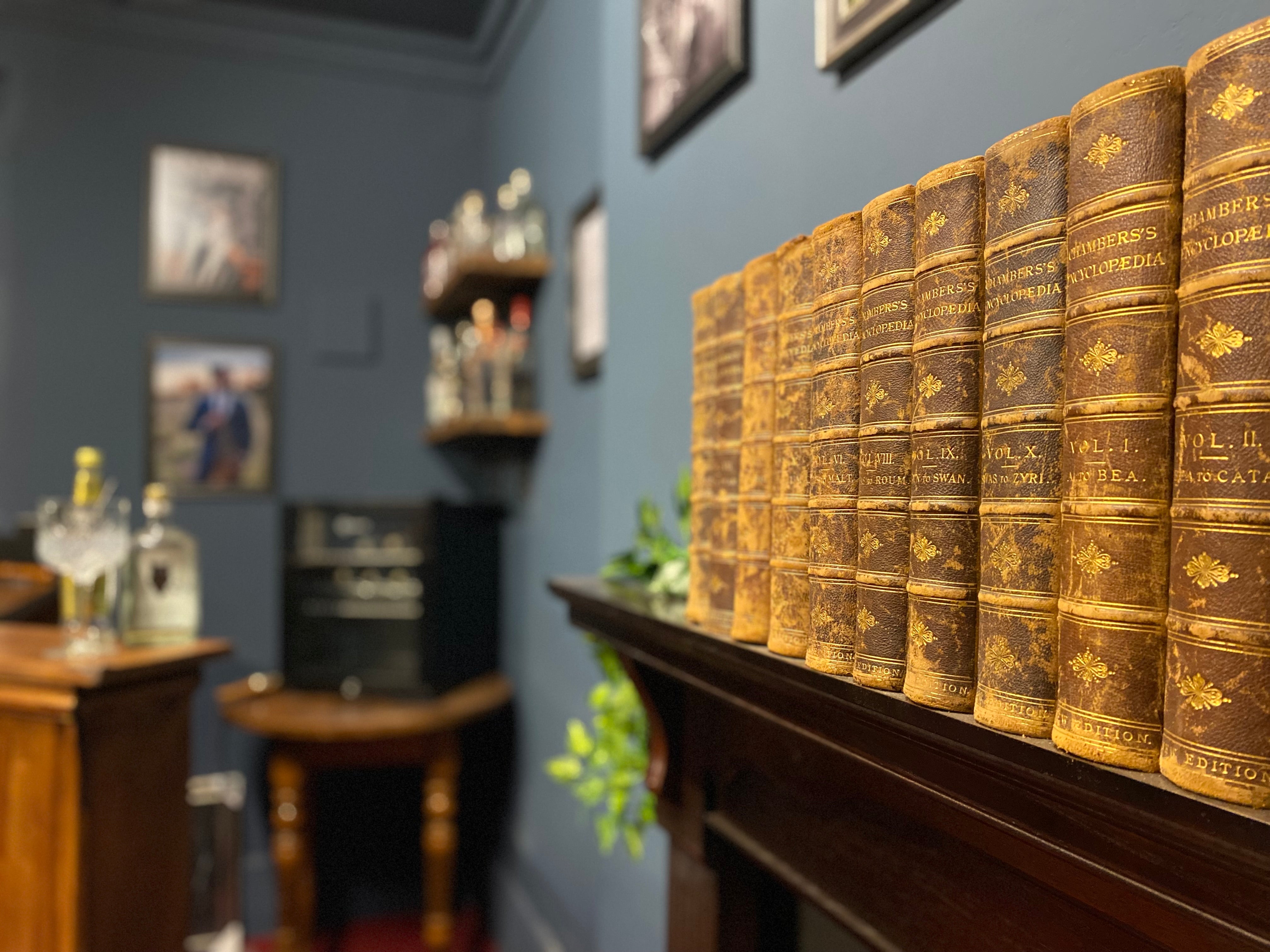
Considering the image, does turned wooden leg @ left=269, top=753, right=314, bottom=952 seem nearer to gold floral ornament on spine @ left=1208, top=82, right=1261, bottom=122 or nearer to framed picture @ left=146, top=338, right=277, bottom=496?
framed picture @ left=146, top=338, right=277, bottom=496

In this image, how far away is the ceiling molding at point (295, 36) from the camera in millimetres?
2967

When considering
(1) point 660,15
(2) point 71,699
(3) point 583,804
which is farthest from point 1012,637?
(3) point 583,804

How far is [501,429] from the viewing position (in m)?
2.61

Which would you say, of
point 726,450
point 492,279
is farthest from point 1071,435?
point 492,279

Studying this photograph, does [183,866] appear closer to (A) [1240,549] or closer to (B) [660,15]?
(B) [660,15]

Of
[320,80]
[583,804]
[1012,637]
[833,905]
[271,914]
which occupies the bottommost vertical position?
[271,914]

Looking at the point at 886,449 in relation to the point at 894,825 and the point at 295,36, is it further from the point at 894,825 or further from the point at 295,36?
the point at 295,36

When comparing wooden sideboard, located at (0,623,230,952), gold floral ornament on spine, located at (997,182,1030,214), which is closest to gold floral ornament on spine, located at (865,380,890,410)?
gold floral ornament on spine, located at (997,182,1030,214)

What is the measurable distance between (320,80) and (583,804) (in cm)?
273

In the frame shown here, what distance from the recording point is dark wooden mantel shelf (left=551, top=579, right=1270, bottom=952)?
16.4 inches

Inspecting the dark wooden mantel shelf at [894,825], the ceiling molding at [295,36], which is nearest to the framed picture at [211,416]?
the ceiling molding at [295,36]

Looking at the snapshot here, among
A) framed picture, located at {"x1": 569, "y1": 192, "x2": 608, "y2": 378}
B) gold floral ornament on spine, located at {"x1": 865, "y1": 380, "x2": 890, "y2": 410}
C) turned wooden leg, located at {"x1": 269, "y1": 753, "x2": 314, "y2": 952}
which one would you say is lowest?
turned wooden leg, located at {"x1": 269, "y1": 753, "x2": 314, "y2": 952}

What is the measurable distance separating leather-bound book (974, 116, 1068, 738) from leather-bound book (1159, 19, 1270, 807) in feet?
0.24

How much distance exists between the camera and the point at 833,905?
893mm
